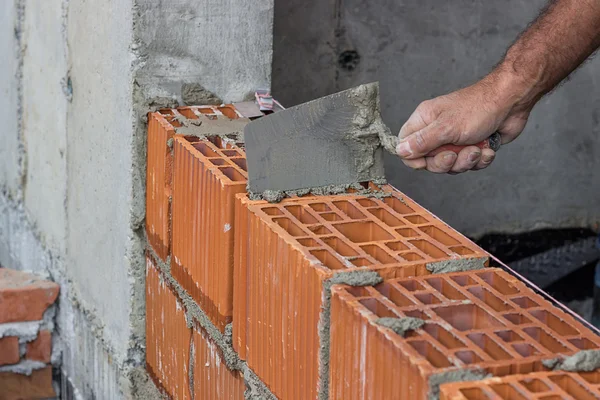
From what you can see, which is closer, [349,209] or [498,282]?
[498,282]

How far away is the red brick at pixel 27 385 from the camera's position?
3.42 meters

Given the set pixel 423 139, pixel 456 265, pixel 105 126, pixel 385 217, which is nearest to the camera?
pixel 456 265

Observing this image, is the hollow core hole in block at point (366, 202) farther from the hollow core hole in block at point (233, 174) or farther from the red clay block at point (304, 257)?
the hollow core hole in block at point (233, 174)

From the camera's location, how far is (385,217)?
1.99 m

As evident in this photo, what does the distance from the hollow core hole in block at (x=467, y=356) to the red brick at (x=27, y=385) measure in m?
2.45

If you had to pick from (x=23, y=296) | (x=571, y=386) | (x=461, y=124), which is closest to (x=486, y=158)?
(x=461, y=124)

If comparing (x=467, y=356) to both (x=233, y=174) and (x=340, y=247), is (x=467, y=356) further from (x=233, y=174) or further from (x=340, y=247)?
(x=233, y=174)

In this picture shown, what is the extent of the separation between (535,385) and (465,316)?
0.24 meters

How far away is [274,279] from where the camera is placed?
1.83 meters

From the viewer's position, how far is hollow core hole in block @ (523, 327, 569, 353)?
145 cm

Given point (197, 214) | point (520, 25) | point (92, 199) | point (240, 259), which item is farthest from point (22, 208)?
point (520, 25)

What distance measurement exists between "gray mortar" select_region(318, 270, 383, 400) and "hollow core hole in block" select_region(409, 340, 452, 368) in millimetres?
231

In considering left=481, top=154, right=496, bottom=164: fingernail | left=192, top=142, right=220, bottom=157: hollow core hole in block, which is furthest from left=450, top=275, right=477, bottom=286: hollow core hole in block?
left=192, top=142, right=220, bottom=157: hollow core hole in block

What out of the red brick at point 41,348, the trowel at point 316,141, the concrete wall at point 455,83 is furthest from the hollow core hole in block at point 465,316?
the concrete wall at point 455,83
